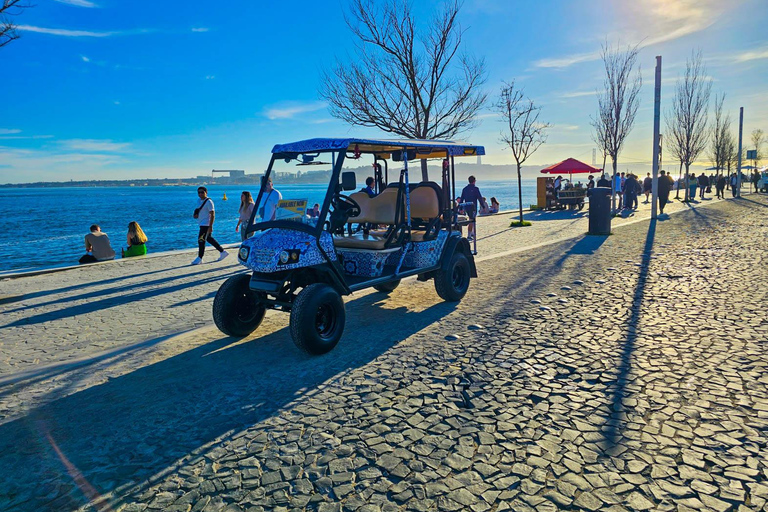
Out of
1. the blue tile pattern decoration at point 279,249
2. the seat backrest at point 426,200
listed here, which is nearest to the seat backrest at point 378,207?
the seat backrest at point 426,200

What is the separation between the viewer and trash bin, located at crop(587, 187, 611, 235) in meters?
14.4

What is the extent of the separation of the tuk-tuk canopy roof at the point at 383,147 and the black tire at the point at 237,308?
5.30 ft

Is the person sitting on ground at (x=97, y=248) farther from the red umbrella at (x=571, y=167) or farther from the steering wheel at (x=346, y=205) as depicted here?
the red umbrella at (x=571, y=167)

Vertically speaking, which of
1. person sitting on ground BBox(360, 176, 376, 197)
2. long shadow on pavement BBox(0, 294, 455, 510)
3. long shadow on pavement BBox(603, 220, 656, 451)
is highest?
person sitting on ground BBox(360, 176, 376, 197)

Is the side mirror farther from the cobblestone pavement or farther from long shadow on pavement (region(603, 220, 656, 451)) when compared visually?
long shadow on pavement (region(603, 220, 656, 451))

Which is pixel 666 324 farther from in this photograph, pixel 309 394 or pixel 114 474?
pixel 114 474

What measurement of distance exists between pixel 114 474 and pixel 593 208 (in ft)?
46.3

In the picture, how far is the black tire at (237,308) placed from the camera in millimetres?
5680

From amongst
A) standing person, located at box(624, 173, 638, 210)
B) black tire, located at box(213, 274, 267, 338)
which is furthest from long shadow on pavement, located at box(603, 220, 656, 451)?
standing person, located at box(624, 173, 638, 210)

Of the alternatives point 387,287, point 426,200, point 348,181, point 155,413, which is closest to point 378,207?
point 426,200

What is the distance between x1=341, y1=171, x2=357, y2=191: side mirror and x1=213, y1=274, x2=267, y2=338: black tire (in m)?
1.53

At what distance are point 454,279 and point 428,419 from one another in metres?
3.98

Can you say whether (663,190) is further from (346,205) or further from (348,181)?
(348,181)

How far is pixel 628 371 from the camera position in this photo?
175 inches
